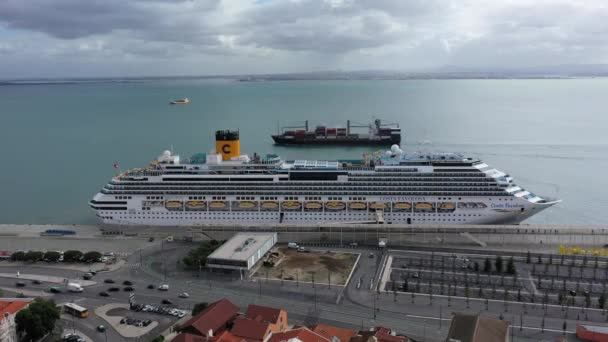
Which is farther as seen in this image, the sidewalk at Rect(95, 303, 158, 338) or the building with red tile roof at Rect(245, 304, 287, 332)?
the sidewalk at Rect(95, 303, 158, 338)

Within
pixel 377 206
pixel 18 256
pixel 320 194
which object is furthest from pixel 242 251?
pixel 18 256

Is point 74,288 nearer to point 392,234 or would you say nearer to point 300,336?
point 300,336

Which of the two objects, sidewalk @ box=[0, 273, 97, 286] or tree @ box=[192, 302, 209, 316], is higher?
tree @ box=[192, 302, 209, 316]

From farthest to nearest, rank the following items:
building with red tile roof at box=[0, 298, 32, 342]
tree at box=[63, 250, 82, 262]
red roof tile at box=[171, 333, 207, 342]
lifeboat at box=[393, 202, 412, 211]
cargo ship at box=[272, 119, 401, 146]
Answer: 1. cargo ship at box=[272, 119, 401, 146]
2. lifeboat at box=[393, 202, 412, 211]
3. tree at box=[63, 250, 82, 262]
4. building with red tile roof at box=[0, 298, 32, 342]
5. red roof tile at box=[171, 333, 207, 342]

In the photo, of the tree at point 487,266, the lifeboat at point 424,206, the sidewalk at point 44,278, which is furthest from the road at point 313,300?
the lifeboat at point 424,206

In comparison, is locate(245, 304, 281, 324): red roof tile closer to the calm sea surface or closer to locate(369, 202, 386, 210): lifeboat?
locate(369, 202, 386, 210): lifeboat

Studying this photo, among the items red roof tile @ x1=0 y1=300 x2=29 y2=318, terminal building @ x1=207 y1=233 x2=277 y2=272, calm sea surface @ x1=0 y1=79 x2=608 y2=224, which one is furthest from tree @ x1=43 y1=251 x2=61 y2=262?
calm sea surface @ x1=0 y1=79 x2=608 y2=224

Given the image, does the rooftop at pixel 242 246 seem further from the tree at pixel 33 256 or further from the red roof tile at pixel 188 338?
the tree at pixel 33 256

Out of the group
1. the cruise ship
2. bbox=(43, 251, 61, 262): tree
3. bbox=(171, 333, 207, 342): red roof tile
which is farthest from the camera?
the cruise ship
